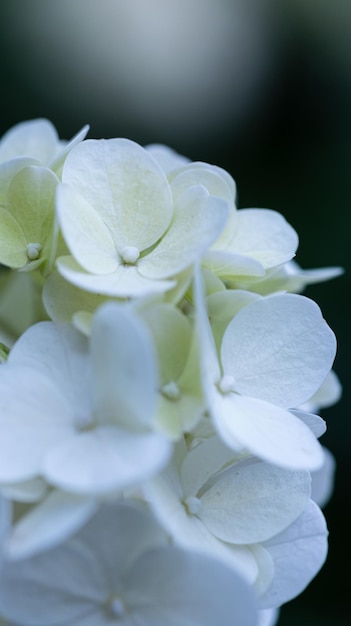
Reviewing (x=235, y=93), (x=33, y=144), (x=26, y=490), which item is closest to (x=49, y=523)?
(x=26, y=490)

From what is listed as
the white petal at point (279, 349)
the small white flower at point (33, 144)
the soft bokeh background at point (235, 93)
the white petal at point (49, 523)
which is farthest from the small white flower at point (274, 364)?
the soft bokeh background at point (235, 93)

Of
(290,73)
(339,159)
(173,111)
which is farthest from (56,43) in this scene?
(339,159)

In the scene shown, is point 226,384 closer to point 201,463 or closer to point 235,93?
point 201,463

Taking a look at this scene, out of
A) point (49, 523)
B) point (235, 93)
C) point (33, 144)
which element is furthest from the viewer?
point (235, 93)

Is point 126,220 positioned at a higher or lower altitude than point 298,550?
higher

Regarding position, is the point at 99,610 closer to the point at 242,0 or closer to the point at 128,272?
the point at 128,272

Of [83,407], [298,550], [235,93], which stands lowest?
[235,93]

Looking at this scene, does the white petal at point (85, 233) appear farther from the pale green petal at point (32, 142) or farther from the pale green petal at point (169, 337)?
the pale green petal at point (32, 142)
